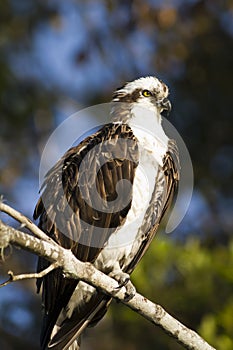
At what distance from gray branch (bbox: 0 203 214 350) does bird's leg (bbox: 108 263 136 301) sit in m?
0.03

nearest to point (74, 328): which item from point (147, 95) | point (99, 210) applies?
point (99, 210)

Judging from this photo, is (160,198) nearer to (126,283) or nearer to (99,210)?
(99,210)

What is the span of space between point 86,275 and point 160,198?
1.19 m

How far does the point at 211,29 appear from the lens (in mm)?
11734

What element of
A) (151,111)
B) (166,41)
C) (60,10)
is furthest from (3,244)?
(60,10)

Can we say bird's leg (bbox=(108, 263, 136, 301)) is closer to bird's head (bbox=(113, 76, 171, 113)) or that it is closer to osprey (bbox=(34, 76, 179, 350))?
osprey (bbox=(34, 76, 179, 350))

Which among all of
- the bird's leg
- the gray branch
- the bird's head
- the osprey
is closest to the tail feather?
the osprey

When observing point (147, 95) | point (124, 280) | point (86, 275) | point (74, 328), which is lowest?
point (74, 328)

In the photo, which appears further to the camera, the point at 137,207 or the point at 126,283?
the point at 137,207

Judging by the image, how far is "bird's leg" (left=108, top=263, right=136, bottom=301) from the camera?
199 inches

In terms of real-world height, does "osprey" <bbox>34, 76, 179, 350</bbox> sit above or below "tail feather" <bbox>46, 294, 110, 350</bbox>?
above

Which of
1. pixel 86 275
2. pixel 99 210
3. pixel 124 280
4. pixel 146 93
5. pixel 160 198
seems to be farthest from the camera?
pixel 146 93

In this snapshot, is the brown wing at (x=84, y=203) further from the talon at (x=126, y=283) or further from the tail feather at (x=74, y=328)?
the talon at (x=126, y=283)

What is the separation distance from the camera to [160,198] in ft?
18.7
